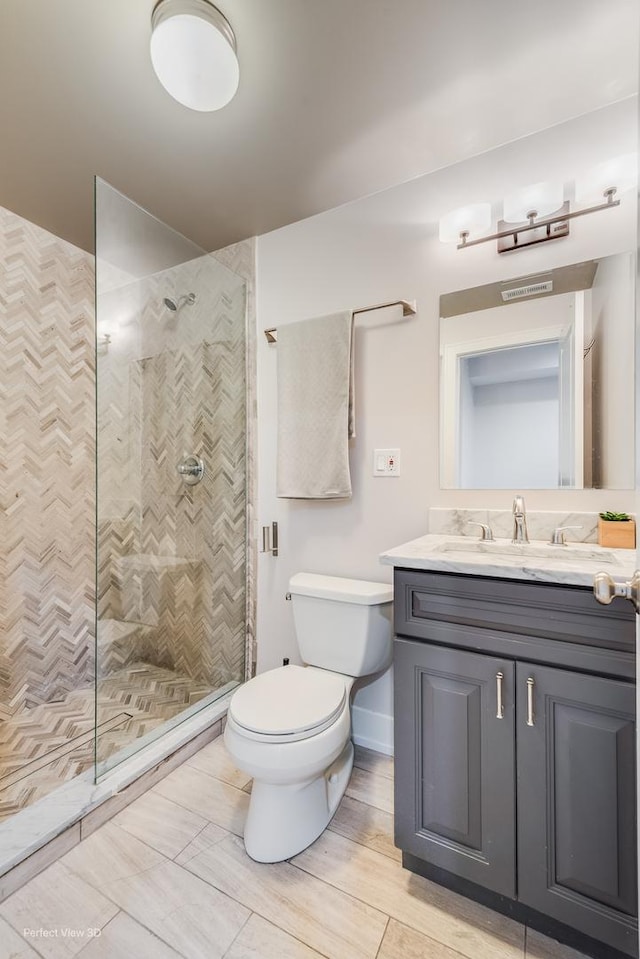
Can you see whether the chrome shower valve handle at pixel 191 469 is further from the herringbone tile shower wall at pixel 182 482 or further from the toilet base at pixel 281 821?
the toilet base at pixel 281 821

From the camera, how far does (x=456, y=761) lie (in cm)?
106

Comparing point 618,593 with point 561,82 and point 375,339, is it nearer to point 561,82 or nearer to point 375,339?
point 375,339

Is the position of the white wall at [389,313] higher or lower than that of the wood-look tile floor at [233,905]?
higher

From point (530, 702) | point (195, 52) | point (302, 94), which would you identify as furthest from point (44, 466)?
point (530, 702)

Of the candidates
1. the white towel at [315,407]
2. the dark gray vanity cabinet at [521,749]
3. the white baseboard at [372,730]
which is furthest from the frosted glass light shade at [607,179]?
the white baseboard at [372,730]

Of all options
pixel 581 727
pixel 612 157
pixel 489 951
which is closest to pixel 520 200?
pixel 612 157

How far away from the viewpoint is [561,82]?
129 centimetres

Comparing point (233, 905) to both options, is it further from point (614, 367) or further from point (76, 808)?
point (614, 367)

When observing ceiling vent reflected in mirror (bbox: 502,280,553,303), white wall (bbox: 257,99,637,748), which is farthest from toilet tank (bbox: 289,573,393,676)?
ceiling vent reflected in mirror (bbox: 502,280,553,303)

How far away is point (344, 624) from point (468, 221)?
156 centimetres

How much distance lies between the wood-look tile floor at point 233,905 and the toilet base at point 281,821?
3 cm

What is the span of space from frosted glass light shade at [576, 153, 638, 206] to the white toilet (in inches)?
59.1

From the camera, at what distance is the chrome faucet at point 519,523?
1402 mm

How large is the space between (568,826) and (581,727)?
0.23 m
